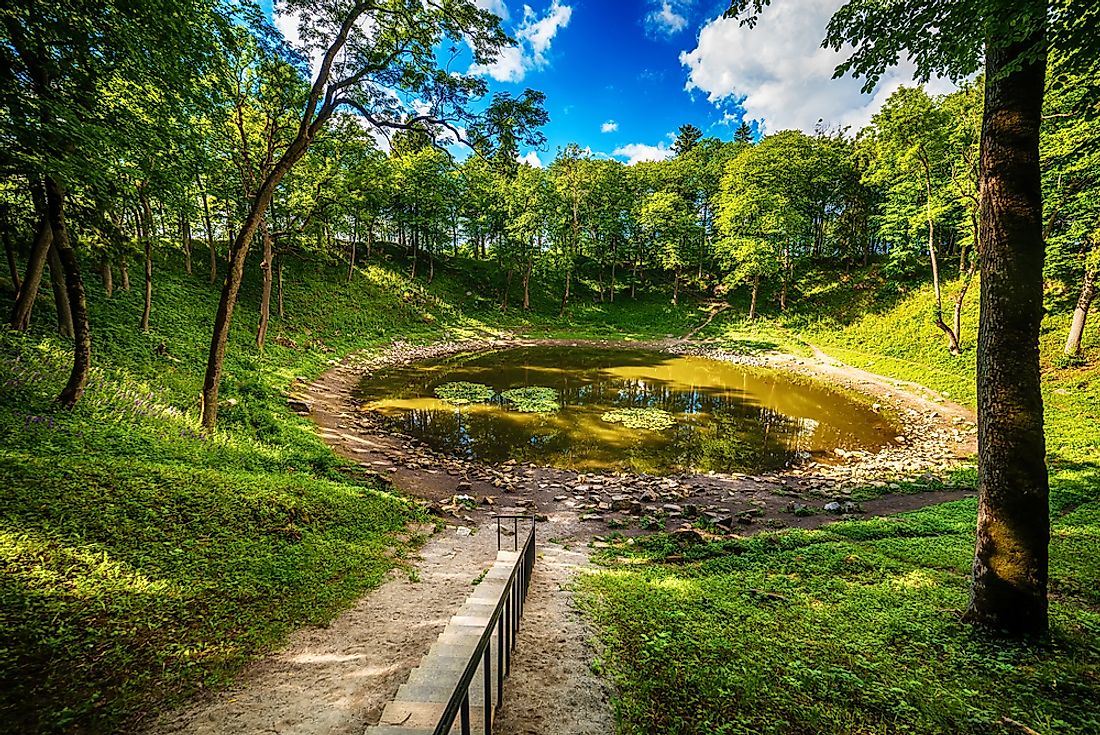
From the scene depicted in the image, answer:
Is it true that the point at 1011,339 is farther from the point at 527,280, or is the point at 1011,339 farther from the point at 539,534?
the point at 527,280

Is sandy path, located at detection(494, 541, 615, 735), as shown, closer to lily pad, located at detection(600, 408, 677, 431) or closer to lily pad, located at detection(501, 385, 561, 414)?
lily pad, located at detection(600, 408, 677, 431)

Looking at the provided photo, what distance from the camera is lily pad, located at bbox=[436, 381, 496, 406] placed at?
19891mm

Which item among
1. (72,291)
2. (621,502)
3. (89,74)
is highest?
(89,74)

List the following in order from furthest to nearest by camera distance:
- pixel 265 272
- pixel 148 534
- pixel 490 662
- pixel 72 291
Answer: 1. pixel 265 272
2. pixel 72 291
3. pixel 148 534
4. pixel 490 662

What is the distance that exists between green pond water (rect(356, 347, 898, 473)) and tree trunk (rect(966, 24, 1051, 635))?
920 centimetres

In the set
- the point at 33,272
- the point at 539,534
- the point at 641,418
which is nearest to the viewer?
the point at 539,534

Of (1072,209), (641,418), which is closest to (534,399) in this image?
(641,418)

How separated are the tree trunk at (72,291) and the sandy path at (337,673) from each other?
7800 millimetres

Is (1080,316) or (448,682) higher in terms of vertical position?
(1080,316)

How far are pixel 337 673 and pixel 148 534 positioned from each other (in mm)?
3231

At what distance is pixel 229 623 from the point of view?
4535 millimetres

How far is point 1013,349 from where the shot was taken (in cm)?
419

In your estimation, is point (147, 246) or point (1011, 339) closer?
point (1011, 339)

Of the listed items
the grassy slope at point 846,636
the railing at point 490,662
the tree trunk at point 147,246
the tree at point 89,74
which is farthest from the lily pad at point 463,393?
the tree at point 89,74
